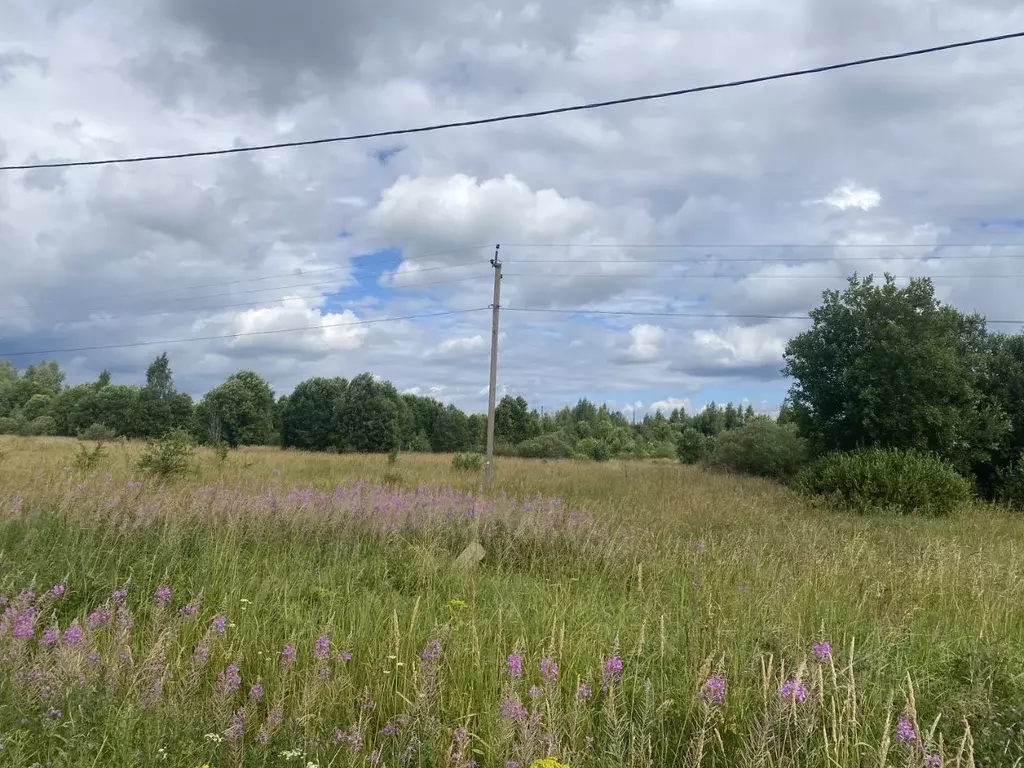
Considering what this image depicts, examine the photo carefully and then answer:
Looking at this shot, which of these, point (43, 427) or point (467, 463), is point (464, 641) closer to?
point (467, 463)

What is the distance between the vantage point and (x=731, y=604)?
16.0ft

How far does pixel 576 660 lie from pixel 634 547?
147 inches

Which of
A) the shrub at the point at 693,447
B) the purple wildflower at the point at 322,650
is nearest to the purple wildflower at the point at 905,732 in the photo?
the purple wildflower at the point at 322,650

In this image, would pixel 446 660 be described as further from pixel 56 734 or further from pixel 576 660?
pixel 56 734

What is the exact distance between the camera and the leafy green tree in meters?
65.7

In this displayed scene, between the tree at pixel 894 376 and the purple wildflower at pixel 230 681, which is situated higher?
the tree at pixel 894 376

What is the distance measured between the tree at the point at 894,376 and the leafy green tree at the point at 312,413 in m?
52.0

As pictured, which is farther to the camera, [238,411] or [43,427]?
[238,411]

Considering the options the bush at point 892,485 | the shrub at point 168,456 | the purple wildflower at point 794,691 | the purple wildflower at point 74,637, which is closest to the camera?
the purple wildflower at point 794,691

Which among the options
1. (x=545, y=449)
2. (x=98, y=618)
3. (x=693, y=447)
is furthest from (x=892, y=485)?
(x=545, y=449)

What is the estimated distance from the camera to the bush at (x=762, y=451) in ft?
91.3

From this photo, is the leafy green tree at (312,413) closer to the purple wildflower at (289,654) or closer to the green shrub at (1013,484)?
the green shrub at (1013,484)

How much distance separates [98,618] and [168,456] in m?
11.1

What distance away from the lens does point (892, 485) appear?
15102 millimetres
